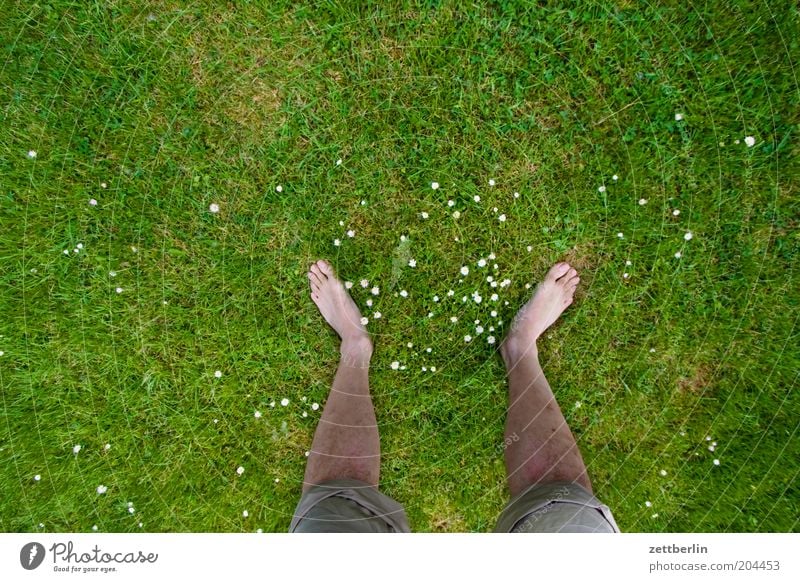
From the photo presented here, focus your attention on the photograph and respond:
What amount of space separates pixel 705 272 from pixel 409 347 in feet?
4.87

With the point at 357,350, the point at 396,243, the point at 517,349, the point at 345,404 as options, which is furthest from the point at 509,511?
the point at 396,243

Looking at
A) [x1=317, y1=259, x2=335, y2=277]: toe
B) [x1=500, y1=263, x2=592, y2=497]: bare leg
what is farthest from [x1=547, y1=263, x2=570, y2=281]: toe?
[x1=317, y1=259, x2=335, y2=277]: toe

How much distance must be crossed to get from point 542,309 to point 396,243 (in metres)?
0.78

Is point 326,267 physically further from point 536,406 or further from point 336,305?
point 536,406

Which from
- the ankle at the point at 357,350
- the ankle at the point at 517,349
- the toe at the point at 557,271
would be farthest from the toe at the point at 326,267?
the toe at the point at 557,271

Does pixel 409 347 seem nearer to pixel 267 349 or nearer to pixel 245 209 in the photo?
pixel 267 349

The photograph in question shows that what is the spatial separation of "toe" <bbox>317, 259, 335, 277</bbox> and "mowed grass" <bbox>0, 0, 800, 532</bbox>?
0.12 ft

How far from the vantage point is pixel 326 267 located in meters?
2.29

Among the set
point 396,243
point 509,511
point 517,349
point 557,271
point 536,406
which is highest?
point 396,243

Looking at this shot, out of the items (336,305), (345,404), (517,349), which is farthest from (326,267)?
(517,349)

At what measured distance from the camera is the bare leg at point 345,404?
2223mm

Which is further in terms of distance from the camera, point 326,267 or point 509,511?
point 326,267

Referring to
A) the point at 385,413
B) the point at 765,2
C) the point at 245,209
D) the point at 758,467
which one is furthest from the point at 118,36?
the point at 758,467

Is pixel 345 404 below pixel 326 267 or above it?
below
